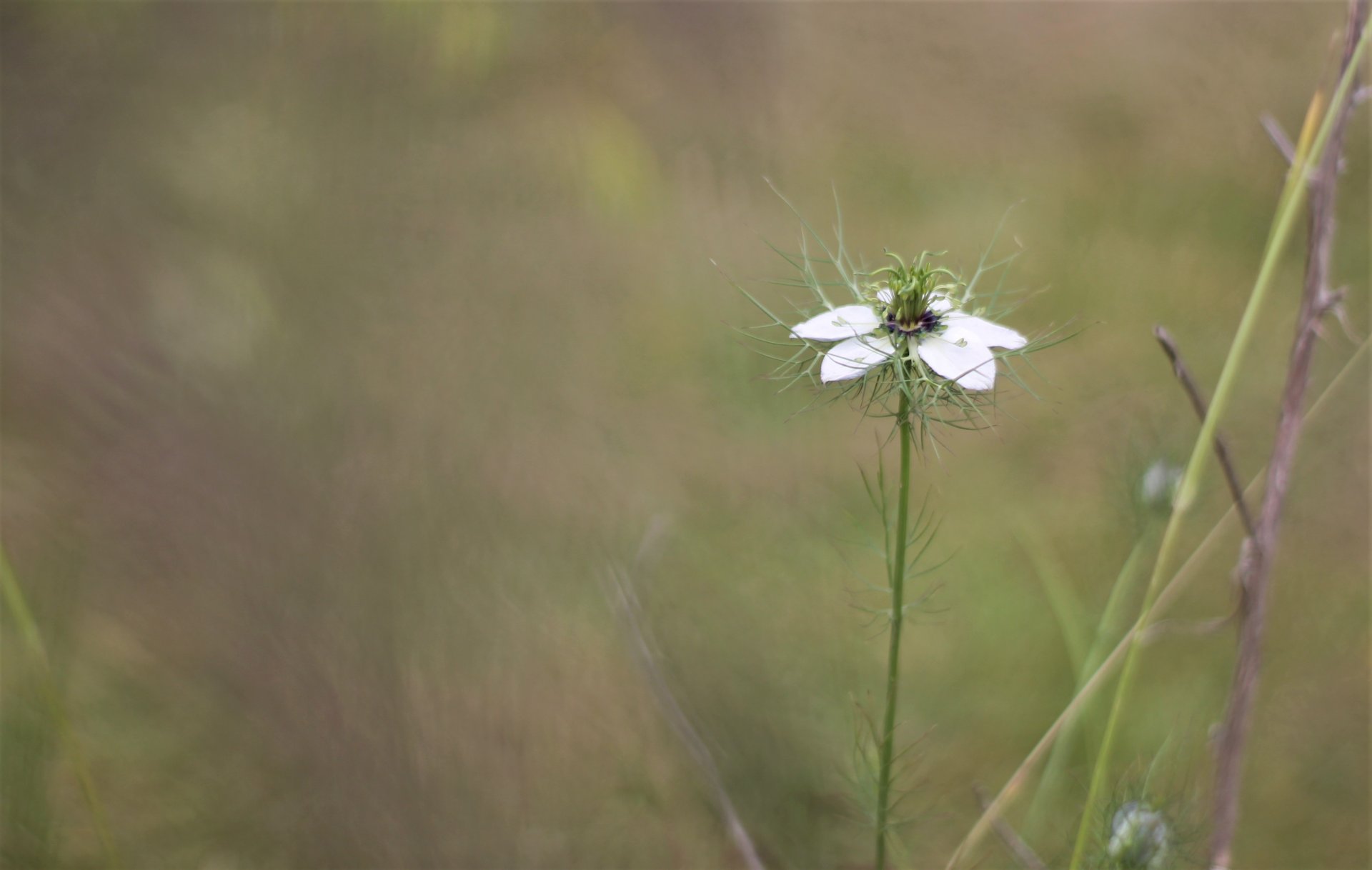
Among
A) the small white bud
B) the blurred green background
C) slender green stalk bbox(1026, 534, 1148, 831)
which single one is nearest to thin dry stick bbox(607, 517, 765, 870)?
the blurred green background

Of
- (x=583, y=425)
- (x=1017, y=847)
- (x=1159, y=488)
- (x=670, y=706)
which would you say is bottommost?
(x=1017, y=847)

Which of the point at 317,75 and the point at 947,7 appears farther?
the point at 947,7

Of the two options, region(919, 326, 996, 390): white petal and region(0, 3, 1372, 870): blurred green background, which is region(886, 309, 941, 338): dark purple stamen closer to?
region(919, 326, 996, 390): white petal

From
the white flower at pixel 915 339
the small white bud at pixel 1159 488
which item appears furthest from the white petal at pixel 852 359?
the small white bud at pixel 1159 488

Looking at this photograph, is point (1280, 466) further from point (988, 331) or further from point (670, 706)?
point (670, 706)

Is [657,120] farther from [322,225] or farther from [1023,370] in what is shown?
[1023,370]

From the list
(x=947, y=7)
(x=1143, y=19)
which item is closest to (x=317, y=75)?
(x=947, y=7)

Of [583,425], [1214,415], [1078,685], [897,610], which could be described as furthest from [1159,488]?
[583,425]

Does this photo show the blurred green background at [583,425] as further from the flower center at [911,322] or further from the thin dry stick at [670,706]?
the flower center at [911,322]
